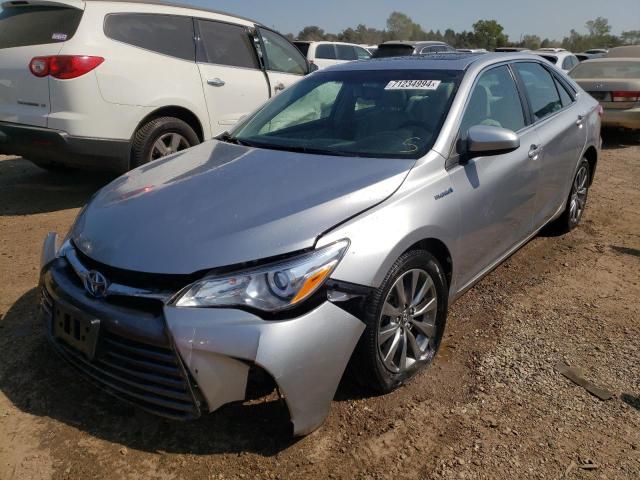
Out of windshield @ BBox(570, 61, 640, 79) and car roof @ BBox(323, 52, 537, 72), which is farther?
windshield @ BBox(570, 61, 640, 79)

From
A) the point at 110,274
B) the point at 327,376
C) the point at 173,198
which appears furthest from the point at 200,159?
the point at 327,376

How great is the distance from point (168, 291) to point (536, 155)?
2616 millimetres

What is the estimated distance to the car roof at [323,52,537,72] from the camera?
11.1 feet

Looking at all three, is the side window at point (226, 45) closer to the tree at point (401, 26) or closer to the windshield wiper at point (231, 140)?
the windshield wiper at point (231, 140)

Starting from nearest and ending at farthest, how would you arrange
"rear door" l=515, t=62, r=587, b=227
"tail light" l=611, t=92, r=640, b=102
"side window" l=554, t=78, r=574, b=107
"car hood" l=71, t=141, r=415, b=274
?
"car hood" l=71, t=141, r=415, b=274, "rear door" l=515, t=62, r=587, b=227, "side window" l=554, t=78, r=574, b=107, "tail light" l=611, t=92, r=640, b=102

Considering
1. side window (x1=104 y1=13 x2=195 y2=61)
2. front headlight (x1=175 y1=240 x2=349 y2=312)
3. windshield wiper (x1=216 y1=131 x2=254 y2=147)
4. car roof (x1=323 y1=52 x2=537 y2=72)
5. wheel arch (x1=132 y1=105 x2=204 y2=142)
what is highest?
side window (x1=104 y1=13 x2=195 y2=61)

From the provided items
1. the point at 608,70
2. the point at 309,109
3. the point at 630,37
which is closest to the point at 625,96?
the point at 608,70

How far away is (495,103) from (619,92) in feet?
21.2

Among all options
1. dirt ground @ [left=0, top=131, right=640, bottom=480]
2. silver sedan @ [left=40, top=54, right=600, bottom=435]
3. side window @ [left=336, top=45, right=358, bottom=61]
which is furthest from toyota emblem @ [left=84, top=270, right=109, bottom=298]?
side window @ [left=336, top=45, right=358, bottom=61]

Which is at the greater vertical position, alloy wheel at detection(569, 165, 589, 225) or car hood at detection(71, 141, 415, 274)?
car hood at detection(71, 141, 415, 274)

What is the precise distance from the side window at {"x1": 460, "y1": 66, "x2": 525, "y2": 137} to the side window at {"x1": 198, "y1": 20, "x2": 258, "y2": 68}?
3379 millimetres

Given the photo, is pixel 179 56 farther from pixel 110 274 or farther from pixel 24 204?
pixel 110 274

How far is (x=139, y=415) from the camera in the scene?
2.46 metres

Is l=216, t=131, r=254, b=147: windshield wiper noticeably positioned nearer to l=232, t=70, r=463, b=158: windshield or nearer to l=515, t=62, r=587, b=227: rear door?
l=232, t=70, r=463, b=158: windshield
